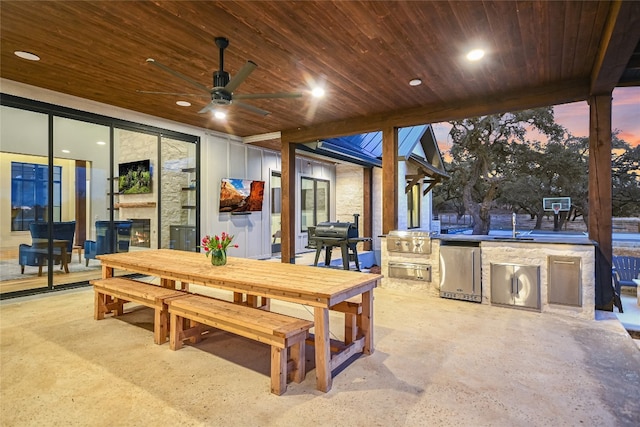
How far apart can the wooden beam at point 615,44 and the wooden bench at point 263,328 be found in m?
3.04

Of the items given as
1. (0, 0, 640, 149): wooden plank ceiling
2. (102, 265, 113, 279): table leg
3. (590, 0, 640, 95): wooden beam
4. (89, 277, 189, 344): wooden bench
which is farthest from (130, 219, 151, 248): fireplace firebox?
(590, 0, 640, 95): wooden beam

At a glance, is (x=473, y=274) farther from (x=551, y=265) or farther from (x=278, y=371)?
(x=278, y=371)

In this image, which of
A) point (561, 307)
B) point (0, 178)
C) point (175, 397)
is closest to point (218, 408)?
point (175, 397)

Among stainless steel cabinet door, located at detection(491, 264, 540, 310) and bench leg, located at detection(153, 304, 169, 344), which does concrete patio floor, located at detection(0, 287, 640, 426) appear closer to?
bench leg, located at detection(153, 304, 169, 344)

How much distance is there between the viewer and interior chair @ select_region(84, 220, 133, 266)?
5.57m

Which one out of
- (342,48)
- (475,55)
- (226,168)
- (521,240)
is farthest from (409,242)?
(226,168)

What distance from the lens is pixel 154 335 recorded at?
3.06m

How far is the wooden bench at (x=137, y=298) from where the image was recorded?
2965 millimetres

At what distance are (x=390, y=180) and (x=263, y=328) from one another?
3.73 meters

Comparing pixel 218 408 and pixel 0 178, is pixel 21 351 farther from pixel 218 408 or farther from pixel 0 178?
pixel 0 178

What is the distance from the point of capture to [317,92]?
447 cm

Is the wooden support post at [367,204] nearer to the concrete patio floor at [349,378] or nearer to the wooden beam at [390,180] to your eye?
the wooden beam at [390,180]

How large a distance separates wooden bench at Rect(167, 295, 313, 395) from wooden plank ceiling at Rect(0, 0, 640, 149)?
240 cm

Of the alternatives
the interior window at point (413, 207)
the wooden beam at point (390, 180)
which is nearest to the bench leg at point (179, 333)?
the wooden beam at point (390, 180)
